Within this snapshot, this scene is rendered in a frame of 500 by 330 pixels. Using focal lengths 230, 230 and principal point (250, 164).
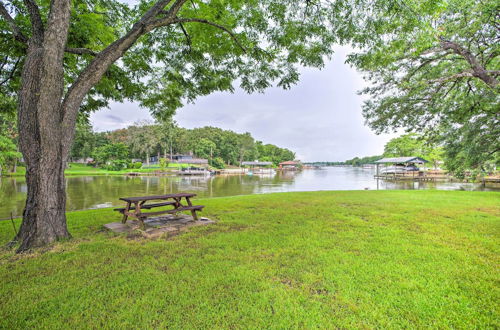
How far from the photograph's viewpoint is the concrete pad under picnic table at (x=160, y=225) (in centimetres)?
396

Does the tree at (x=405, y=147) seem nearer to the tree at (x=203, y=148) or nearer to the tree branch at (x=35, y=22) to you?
the tree at (x=203, y=148)

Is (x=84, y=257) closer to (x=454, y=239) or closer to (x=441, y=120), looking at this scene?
(x=454, y=239)

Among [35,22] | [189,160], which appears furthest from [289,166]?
[35,22]

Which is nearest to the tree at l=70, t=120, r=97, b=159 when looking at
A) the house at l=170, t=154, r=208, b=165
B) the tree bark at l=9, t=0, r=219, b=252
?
the house at l=170, t=154, r=208, b=165

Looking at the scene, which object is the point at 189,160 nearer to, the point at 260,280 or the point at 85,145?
the point at 85,145

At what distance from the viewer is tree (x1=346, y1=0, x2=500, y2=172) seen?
15.4ft

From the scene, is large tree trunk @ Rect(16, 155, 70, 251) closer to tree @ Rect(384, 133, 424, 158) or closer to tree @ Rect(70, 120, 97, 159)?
tree @ Rect(384, 133, 424, 158)

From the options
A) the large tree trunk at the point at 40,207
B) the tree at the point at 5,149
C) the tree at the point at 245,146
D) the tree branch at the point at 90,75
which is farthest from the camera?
the tree at the point at 245,146

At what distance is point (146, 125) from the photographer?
46.8m

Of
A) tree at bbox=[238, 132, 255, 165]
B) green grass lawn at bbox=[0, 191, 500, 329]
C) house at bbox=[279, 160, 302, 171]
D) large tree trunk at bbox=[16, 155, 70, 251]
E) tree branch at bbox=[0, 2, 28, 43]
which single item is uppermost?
tree at bbox=[238, 132, 255, 165]

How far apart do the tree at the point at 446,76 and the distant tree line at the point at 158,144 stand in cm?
4172

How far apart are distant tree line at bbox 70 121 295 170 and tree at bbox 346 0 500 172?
137ft

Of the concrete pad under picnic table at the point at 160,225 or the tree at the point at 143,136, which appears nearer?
the concrete pad under picnic table at the point at 160,225

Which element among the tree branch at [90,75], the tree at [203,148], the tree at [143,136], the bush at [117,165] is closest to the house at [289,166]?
the tree at [203,148]
